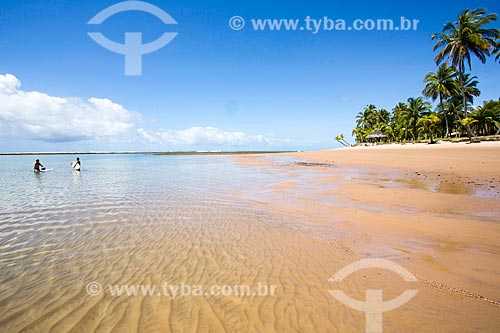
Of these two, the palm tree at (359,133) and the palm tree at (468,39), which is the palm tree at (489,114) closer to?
the palm tree at (468,39)

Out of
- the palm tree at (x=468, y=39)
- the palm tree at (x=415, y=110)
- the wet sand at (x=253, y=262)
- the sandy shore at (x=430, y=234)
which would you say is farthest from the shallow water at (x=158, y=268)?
the palm tree at (x=415, y=110)

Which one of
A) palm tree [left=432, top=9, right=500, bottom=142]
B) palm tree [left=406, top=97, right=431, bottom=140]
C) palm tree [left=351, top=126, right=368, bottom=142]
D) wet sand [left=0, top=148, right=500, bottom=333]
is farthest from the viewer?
palm tree [left=351, top=126, right=368, bottom=142]

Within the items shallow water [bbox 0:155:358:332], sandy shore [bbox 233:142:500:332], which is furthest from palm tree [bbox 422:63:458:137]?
shallow water [bbox 0:155:358:332]

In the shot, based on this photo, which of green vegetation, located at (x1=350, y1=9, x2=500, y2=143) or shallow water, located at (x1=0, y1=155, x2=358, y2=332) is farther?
green vegetation, located at (x1=350, y1=9, x2=500, y2=143)

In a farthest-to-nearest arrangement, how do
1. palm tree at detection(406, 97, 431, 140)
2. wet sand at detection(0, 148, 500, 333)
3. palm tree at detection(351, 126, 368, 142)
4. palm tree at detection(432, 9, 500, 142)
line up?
palm tree at detection(351, 126, 368, 142) → palm tree at detection(406, 97, 431, 140) → palm tree at detection(432, 9, 500, 142) → wet sand at detection(0, 148, 500, 333)

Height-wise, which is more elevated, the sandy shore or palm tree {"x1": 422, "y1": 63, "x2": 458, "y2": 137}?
palm tree {"x1": 422, "y1": 63, "x2": 458, "y2": 137}

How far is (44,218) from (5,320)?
5.79 m

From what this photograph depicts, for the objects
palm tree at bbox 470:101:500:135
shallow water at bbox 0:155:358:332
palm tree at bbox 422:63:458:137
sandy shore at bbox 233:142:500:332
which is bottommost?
shallow water at bbox 0:155:358:332

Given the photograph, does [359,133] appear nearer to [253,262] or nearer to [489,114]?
[489,114]

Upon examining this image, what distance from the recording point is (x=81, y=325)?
9.48ft

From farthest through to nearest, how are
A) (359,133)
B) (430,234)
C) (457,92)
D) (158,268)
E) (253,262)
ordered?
(359,133) → (457,92) → (430,234) → (253,262) → (158,268)

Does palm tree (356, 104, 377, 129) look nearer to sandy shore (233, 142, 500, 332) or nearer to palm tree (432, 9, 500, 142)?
palm tree (432, 9, 500, 142)

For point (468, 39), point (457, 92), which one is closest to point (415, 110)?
point (457, 92)

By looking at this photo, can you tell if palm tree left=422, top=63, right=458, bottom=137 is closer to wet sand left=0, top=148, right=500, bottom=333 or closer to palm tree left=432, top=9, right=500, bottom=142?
palm tree left=432, top=9, right=500, bottom=142
